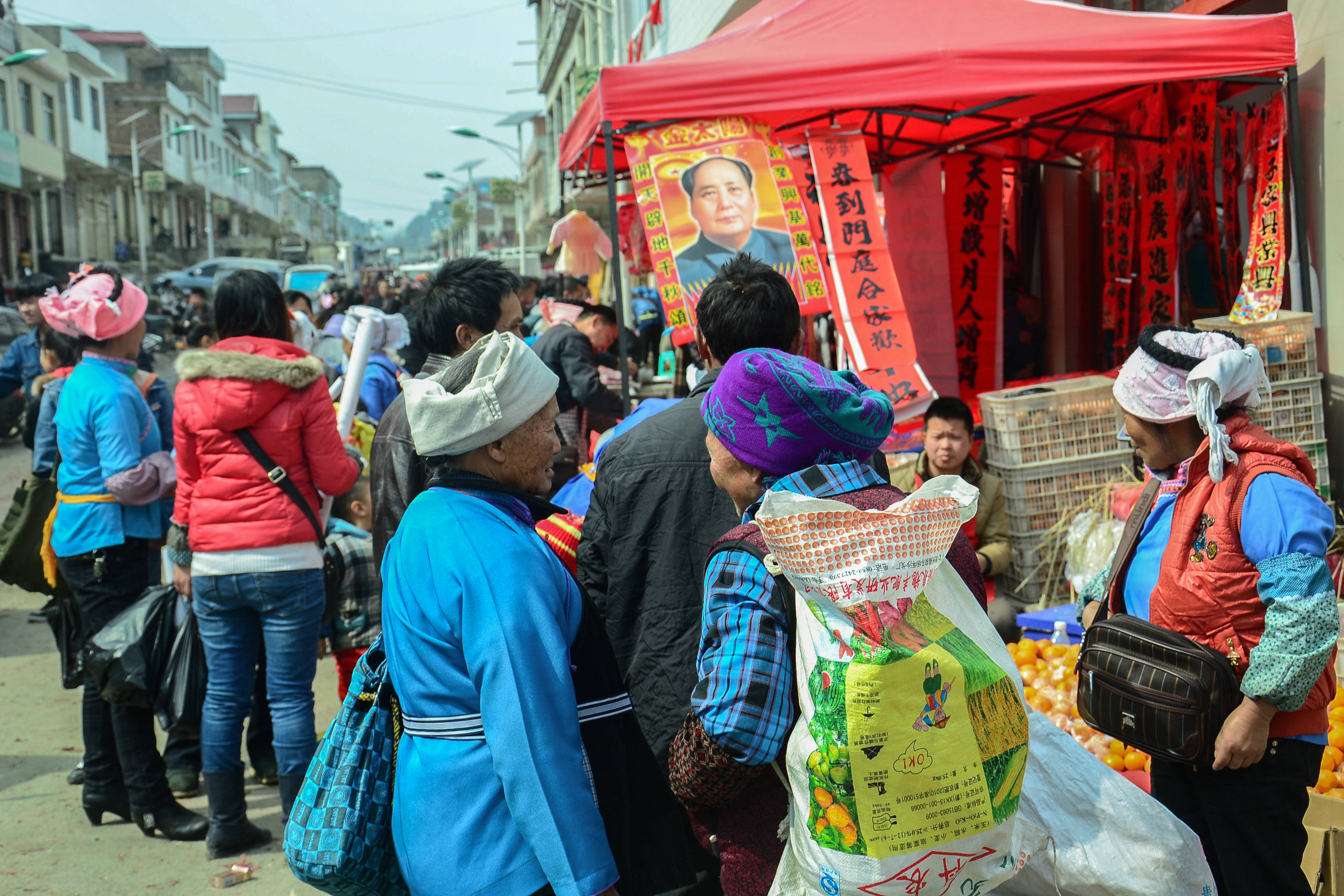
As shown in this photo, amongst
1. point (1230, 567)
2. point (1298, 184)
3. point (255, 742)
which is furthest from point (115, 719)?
point (1298, 184)

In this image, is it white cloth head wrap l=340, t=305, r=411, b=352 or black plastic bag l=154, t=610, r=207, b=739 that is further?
white cloth head wrap l=340, t=305, r=411, b=352

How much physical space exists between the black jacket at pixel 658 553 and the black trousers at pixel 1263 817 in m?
1.29

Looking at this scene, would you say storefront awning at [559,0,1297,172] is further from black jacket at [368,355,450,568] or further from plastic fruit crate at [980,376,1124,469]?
black jacket at [368,355,450,568]

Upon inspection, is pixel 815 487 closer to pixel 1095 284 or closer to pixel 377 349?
pixel 377 349

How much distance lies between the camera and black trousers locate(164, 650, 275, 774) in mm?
4371

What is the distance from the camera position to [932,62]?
5.19m

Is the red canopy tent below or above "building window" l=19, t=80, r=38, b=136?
below

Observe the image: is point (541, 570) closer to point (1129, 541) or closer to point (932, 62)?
point (1129, 541)

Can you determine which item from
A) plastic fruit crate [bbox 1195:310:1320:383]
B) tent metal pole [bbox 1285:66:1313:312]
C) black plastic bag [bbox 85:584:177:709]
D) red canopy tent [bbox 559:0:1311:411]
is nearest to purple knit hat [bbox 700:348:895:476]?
black plastic bag [bbox 85:584:177:709]

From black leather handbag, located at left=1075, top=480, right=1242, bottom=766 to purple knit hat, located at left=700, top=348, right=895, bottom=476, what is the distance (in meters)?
1.08

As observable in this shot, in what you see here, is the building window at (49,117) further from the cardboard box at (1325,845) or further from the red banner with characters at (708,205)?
the cardboard box at (1325,845)

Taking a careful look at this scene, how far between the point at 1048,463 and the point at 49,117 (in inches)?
1543

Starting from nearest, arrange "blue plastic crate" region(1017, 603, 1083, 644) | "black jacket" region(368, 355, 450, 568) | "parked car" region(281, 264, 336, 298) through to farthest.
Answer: "black jacket" region(368, 355, 450, 568) < "blue plastic crate" region(1017, 603, 1083, 644) < "parked car" region(281, 264, 336, 298)

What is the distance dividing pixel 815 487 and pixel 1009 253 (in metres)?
8.21
